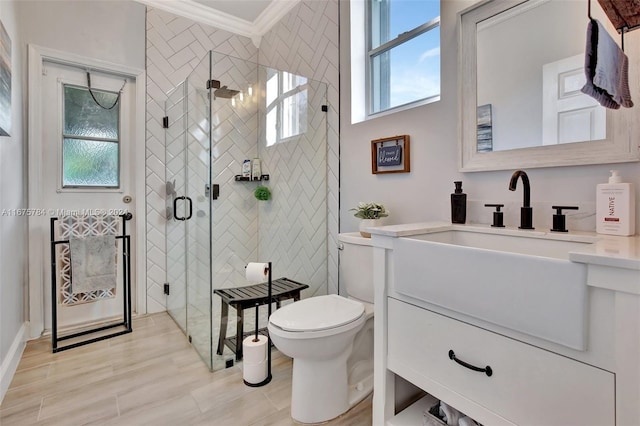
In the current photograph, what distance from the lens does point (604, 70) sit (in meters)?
0.91

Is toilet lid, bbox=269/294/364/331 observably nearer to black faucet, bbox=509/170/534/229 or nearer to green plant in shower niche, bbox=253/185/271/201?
black faucet, bbox=509/170/534/229

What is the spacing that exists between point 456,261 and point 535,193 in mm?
642

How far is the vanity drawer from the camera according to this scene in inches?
31.3

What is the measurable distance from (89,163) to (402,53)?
2.54 m

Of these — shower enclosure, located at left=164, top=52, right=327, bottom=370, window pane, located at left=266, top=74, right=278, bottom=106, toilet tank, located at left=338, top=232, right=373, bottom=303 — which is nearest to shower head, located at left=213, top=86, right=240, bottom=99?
shower enclosure, located at left=164, top=52, right=327, bottom=370

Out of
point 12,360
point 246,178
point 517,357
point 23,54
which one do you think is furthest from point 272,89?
point 12,360

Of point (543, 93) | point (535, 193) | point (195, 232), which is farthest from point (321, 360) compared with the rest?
point (543, 93)

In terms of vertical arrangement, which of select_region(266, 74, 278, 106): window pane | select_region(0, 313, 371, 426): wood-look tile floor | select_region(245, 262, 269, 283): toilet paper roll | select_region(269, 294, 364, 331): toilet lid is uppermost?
select_region(266, 74, 278, 106): window pane

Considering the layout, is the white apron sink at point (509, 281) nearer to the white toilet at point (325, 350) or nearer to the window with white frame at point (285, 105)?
the white toilet at point (325, 350)

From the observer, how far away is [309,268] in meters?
2.38

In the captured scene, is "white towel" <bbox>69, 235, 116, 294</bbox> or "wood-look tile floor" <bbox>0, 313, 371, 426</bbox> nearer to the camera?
"wood-look tile floor" <bbox>0, 313, 371, 426</bbox>

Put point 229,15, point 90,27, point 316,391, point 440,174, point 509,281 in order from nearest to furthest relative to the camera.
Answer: point 509,281, point 316,391, point 440,174, point 90,27, point 229,15

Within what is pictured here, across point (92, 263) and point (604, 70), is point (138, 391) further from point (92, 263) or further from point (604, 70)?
point (604, 70)

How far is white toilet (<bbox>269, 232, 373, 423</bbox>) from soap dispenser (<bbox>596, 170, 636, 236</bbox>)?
98 cm
